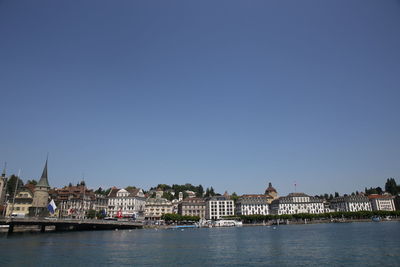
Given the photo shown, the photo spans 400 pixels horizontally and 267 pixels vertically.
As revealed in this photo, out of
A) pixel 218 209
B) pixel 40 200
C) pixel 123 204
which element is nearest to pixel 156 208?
pixel 123 204

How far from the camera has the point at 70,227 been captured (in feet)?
318

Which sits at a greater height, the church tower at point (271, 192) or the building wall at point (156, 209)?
the church tower at point (271, 192)

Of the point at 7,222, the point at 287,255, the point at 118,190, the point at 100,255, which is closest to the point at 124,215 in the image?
the point at 118,190

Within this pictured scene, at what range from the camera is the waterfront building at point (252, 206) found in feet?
489

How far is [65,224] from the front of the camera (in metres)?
84.2

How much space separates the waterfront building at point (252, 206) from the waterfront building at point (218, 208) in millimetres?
4751

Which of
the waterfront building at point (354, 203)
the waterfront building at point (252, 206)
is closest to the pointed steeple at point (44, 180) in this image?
the waterfront building at point (252, 206)

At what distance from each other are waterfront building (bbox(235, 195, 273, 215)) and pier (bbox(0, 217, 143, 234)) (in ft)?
200

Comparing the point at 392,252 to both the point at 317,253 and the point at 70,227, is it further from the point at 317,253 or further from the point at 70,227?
the point at 70,227

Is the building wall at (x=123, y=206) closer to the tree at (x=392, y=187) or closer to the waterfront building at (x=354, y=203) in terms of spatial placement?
the waterfront building at (x=354, y=203)

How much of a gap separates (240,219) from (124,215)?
49750mm

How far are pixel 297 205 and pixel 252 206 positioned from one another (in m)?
22.3

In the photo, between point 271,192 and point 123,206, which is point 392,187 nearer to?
point 271,192

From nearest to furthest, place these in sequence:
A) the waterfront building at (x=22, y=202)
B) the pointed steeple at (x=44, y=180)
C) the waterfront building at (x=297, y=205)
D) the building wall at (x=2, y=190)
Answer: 1. the building wall at (x=2, y=190)
2. the pointed steeple at (x=44, y=180)
3. the waterfront building at (x=22, y=202)
4. the waterfront building at (x=297, y=205)
